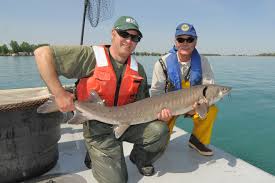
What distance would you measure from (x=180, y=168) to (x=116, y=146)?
986mm

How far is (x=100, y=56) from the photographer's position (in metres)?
A: 3.59

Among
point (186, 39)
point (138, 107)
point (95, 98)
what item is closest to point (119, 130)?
point (138, 107)

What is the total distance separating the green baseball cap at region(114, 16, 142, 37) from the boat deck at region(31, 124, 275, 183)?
1823 mm

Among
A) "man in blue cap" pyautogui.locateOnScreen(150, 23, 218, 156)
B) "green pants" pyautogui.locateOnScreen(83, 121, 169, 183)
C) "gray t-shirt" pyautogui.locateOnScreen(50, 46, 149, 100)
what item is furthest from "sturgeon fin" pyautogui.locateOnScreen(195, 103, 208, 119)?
"gray t-shirt" pyautogui.locateOnScreen(50, 46, 149, 100)

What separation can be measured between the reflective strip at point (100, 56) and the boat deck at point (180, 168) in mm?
1393

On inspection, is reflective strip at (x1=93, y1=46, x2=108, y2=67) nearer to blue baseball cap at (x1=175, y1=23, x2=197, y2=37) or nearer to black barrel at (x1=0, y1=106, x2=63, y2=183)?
black barrel at (x1=0, y1=106, x2=63, y2=183)

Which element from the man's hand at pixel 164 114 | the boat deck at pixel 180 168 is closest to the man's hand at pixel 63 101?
the boat deck at pixel 180 168

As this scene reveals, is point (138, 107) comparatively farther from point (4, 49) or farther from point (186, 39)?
point (4, 49)

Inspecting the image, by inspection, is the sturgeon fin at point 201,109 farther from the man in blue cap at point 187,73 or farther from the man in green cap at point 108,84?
the man in green cap at point 108,84

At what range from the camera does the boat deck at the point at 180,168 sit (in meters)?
3.78

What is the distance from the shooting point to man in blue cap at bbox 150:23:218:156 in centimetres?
457

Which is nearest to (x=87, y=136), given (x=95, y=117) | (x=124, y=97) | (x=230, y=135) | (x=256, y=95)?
(x=95, y=117)

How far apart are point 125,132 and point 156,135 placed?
0.41 m

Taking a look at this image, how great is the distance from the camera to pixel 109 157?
3.64 metres
